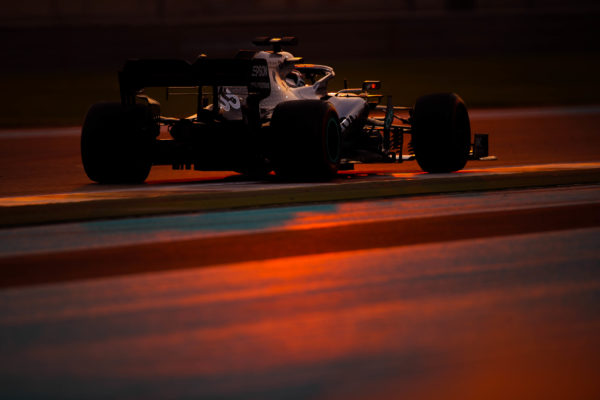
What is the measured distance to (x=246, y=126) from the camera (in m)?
12.1

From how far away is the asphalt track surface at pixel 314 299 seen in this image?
4.84 m

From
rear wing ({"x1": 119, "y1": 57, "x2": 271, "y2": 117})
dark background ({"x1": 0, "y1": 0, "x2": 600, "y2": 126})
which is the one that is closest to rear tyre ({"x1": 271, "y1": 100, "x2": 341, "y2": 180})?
rear wing ({"x1": 119, "y1": 57, "x2": 271, "y2": 117})

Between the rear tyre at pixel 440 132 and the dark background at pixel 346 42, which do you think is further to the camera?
the dark background at pixel 346 42

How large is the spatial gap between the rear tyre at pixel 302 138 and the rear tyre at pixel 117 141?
1585 mm

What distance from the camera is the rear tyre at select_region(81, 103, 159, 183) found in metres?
12.2

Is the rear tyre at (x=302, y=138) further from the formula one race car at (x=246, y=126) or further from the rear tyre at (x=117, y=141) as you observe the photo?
the rear tyre at (x=117, y=141)

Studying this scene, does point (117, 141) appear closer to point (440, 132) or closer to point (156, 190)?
point (156, 190)

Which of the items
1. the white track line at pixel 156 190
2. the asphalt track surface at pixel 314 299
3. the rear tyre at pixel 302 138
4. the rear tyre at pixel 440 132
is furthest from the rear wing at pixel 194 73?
the rear tyre at pixel 440 132

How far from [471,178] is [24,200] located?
4.61 metres

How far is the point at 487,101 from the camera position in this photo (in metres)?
29.3

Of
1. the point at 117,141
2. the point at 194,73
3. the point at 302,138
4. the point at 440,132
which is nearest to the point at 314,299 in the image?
the point at 302,138

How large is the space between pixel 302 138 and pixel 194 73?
1305mm

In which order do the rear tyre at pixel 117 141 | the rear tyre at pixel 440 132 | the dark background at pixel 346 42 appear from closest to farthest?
the rear tyre at pixel 117 141
the rear tyre at pixel 440 132
the dark background at pixel 346 42

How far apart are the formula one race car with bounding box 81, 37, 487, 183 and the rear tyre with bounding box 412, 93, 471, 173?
12 millimetres
